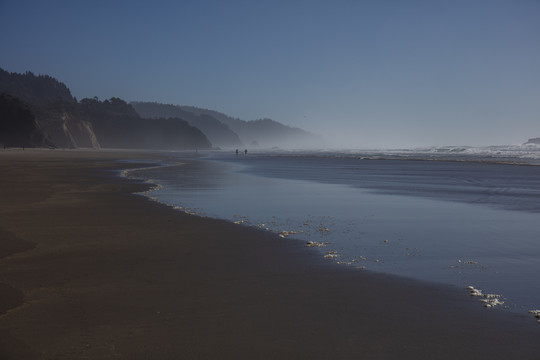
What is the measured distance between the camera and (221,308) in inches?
198

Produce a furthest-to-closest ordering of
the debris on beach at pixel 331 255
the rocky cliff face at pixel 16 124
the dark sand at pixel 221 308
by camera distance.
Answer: the rocky cliff face at pixel 16 124, the debris on beach at pixel 331 255, the dark sand at pixel 221 308

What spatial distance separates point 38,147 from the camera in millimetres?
84875

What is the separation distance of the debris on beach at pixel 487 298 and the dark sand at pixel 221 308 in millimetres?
163

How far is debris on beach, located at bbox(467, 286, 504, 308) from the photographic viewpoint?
5237 millimetres

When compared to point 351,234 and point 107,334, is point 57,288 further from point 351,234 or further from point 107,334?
point 351,234

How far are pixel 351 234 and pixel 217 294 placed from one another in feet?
15.9

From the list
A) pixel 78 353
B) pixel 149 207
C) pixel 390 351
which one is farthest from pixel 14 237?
pixel 390 351

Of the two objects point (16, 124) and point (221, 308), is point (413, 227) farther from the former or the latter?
point (16, 124)

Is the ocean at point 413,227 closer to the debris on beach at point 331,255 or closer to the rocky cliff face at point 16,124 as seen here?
the debris on beach at point 331,255

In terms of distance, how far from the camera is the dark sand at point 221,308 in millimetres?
4027

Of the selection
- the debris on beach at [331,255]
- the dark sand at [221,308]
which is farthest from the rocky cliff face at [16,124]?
the debris on beach at [331,255]

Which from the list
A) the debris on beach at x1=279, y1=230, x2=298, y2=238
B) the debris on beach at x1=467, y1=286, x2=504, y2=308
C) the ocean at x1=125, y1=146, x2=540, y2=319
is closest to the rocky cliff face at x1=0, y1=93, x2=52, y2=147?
the ocean at x1=125, y1=146, x2=540, y2=319

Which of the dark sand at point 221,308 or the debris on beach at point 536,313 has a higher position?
the debris on beach at point 536,313

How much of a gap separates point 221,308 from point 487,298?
135 inches
